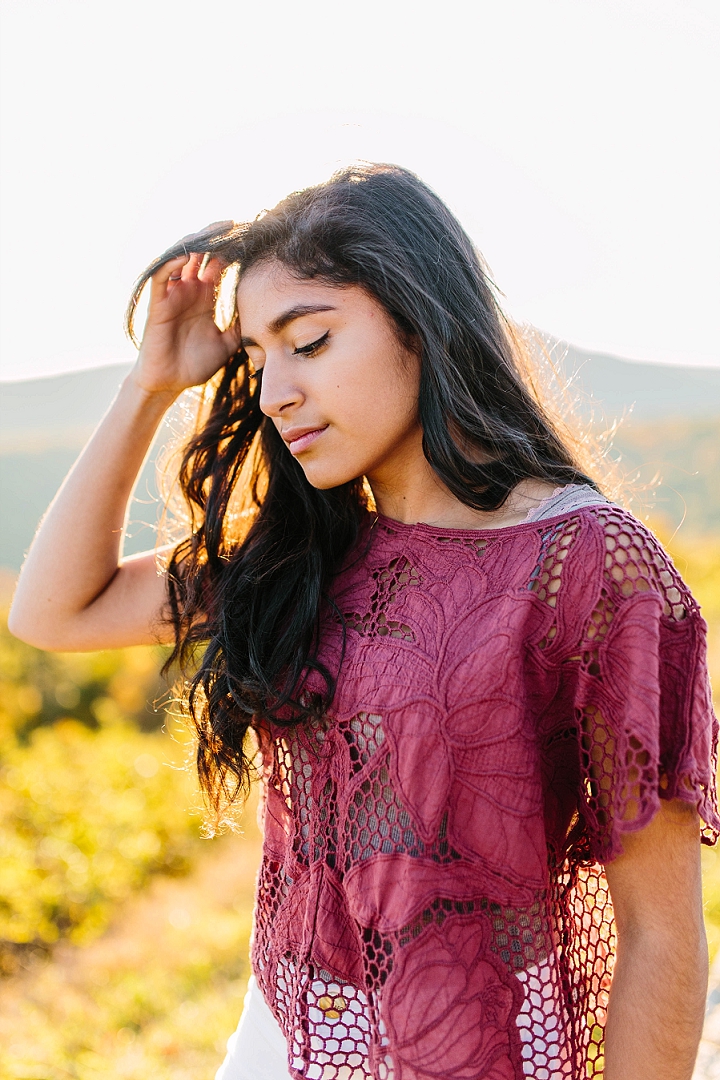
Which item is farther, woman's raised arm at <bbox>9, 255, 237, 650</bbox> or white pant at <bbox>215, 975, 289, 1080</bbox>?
woman's raised arm at <bbox>9, 255, 237, 650</bbox>

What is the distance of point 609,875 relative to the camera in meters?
1.18

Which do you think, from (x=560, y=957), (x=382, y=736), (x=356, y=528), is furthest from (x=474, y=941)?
(x=356, y=528)

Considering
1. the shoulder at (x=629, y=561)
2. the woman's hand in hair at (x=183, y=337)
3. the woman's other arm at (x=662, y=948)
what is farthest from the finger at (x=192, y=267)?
the woman's other arm at (x=662, y=948)

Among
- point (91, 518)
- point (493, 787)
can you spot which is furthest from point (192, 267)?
point (493, 787)

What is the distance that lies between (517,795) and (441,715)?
0.15 meters

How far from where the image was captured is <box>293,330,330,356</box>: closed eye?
4.40ft

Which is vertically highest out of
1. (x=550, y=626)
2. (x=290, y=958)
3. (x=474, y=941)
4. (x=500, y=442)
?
(x=500, y=442)

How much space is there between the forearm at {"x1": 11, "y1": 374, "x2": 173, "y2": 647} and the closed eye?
534 mm

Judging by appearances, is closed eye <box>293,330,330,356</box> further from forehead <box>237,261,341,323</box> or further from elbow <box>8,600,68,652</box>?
elbow <box>8,600,68,652</box>

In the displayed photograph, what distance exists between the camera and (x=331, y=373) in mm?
1331

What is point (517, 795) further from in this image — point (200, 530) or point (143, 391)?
point (143, 391)

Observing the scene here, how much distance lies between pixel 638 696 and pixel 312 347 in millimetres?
700

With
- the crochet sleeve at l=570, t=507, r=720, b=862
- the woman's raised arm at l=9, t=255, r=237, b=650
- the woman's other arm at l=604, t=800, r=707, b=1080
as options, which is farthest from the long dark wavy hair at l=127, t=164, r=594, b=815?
the woman's other arm at l=604, t=800, r=707, b=1080

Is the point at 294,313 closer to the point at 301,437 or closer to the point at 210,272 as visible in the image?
the point at 301,437
